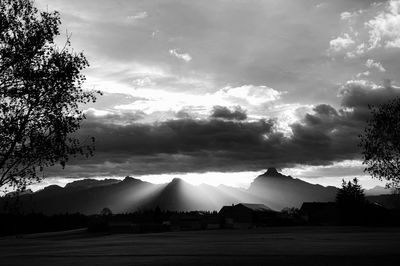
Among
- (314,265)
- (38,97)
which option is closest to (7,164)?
(38,97)

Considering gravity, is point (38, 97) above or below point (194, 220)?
above

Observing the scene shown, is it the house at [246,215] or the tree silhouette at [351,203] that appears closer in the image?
the tree silhouette at [351,203]

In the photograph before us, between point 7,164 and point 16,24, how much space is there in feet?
25.7

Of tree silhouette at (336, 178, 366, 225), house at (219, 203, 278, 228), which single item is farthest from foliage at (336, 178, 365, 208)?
house at (219, 203, 278, 228)

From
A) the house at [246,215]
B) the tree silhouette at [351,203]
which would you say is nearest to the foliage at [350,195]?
the tree silhouette at [351,203]

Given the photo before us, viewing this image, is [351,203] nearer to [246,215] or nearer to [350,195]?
[350,195]

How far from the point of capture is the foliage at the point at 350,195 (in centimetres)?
11928

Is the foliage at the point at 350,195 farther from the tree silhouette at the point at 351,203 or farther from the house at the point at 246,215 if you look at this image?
the house at the point at 246,215

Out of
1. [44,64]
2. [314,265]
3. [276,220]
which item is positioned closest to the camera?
[314,265]

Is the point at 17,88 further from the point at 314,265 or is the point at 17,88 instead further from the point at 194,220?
the point at 194,220

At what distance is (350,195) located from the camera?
122125mm

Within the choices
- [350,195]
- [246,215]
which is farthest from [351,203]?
[246,215]

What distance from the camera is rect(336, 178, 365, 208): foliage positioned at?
391 feet

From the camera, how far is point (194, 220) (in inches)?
6708
